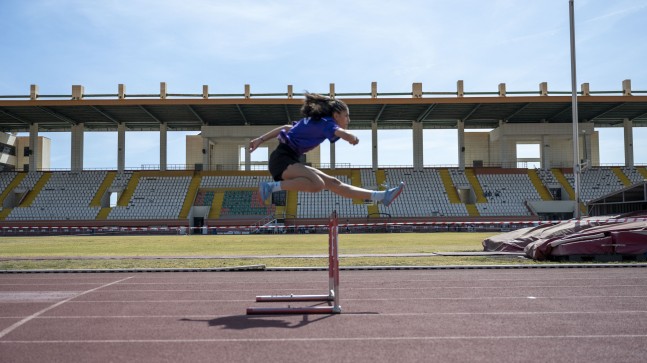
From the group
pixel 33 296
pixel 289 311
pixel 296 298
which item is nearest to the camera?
pixel 289 311

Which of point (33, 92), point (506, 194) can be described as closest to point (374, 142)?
point (506, 194)

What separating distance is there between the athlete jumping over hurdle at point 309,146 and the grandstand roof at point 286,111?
3210 centimetres

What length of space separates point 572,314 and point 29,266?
11095 mm

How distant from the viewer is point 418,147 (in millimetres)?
44750

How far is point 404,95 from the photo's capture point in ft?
132

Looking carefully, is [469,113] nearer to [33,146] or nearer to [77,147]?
[77,147]

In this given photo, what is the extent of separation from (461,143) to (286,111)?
14784mm

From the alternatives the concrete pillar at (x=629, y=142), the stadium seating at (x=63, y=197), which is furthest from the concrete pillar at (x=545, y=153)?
the stadium seating at (x=63, y=197)

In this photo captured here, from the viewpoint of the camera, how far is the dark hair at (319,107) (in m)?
6.14

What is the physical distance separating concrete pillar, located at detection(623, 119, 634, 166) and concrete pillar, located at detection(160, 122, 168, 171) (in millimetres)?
38334

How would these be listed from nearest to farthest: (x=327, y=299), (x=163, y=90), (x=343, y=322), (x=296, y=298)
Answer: (x=343, y=322), (x=296, y=298), (x=327, y=299), (x=163, y=90)

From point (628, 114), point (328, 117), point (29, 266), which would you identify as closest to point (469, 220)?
point (628, 114)

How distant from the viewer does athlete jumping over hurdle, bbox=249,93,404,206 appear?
6121 mm

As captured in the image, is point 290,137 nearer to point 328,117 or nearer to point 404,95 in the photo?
point 328,117
